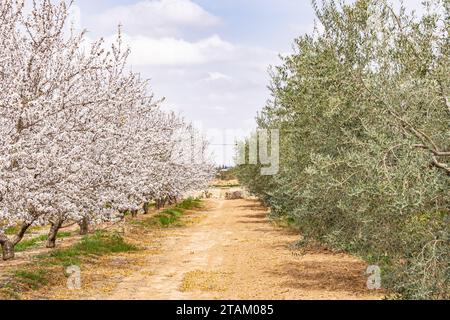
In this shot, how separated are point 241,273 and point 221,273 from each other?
2.37ft

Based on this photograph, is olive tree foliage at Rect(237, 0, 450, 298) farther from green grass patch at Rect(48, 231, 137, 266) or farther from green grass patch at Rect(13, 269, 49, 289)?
green grass patch at Rect(48, 231, 137, 266)

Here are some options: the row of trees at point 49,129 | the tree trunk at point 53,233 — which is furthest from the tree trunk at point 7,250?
the tree trunk at point 53,233

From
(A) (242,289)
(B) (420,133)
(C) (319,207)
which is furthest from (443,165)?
(A) (242,289)

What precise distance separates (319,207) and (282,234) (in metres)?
18.9

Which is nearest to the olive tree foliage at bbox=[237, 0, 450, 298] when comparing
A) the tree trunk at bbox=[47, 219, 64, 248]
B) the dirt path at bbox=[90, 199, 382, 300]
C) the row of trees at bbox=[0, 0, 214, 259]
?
the dirt path at bbox=[90, 199, 382, 300]

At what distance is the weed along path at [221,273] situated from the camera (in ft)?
55.4

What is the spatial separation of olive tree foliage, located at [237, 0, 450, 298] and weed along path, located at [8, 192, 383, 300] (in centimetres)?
254

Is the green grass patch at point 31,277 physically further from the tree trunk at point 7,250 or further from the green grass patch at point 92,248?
the tree trunk at point 7,250

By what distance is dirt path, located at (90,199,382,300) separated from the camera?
55.3 feet

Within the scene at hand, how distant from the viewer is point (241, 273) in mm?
20938

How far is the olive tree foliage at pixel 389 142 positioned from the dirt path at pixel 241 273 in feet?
7.57

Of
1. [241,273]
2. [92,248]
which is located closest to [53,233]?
[92,248]

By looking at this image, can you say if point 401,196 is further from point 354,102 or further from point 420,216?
point 354,102
